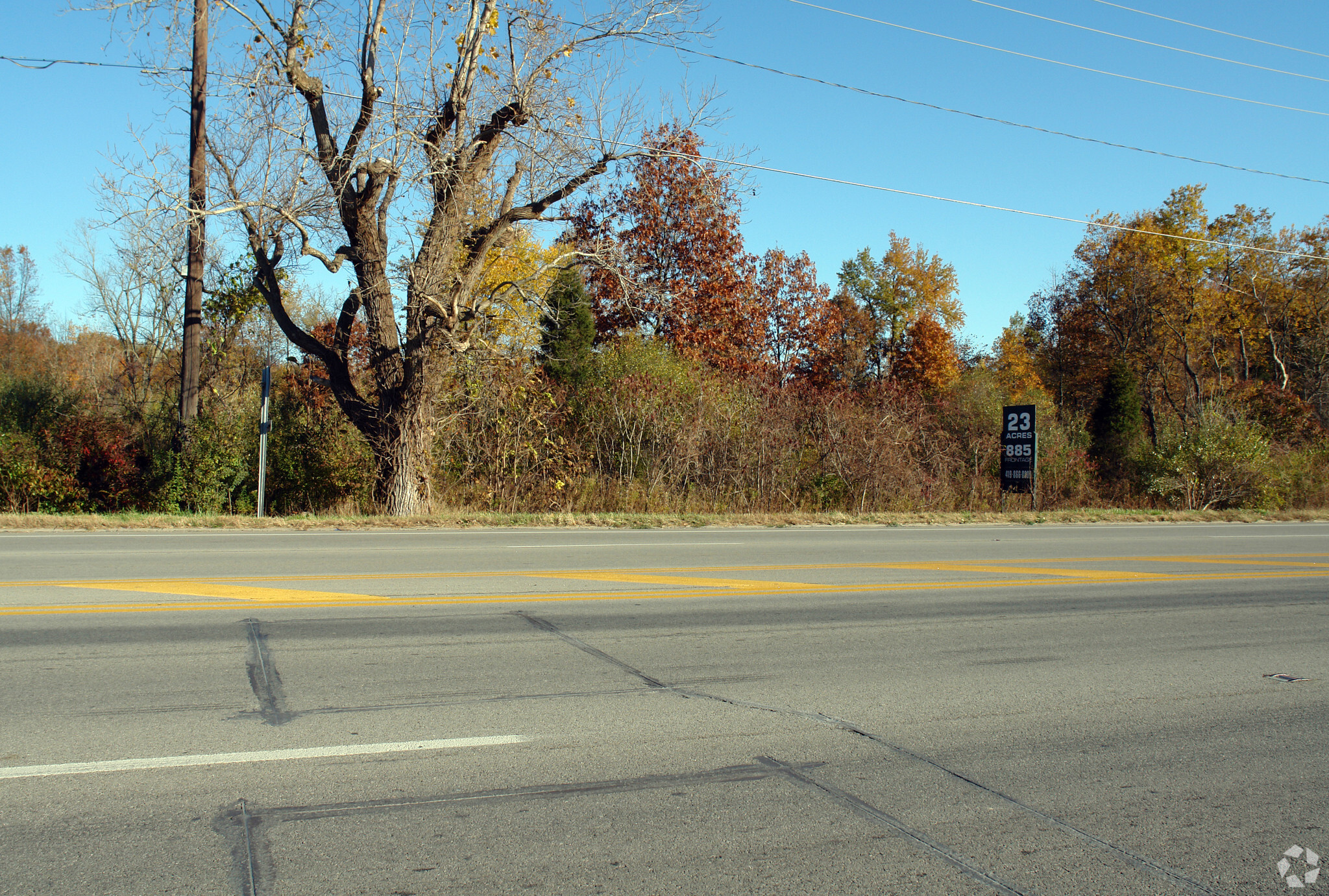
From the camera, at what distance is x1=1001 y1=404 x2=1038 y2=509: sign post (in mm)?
23094

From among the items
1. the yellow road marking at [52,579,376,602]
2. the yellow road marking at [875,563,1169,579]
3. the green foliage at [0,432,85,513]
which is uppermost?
the green foliage at [0,432,85,513]

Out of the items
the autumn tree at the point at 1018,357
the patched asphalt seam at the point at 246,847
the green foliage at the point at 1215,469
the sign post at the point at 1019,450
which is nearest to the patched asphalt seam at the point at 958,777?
the patched asphalt seam at the point at 246,847

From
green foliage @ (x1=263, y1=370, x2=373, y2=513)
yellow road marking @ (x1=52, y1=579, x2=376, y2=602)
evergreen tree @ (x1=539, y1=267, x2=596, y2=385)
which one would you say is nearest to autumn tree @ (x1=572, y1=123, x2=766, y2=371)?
evergreen tree @ (x1=539, y1=267, x2=596, y2=385)

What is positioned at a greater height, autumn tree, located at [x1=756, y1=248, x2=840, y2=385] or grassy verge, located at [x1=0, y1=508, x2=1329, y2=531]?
autumn tree, located at [x1=756, y1=248, x2=840, y2=385]

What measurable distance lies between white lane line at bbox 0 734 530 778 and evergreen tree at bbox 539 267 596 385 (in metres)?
21.6

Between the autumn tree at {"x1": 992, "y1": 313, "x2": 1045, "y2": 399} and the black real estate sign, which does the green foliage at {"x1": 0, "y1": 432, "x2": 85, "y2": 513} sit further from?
the autumn tree at {"x1": 992, "y1": 313, "x2": 1045, "y2": 399}

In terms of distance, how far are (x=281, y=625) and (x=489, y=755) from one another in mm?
3647

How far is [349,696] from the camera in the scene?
5582 mm

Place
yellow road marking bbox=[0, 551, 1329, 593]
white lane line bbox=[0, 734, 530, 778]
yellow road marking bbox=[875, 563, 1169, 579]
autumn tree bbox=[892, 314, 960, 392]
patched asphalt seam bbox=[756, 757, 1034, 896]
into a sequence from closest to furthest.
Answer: patched asphalt seam bbox=[756, 757, 1034, 896] → white lane line bbox=[0, 734, 530, 778] → yellow road marking bbox=[0, 551, 1329, 593] → yellow road marking bbox=[875, 563, 1169, 579] → autumn tree bbox=[892, 314, 960, 392]

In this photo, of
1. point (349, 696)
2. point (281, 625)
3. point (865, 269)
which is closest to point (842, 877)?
point (349, 696)

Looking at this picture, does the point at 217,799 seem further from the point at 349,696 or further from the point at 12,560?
the point at 12,560

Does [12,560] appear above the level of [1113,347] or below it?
below

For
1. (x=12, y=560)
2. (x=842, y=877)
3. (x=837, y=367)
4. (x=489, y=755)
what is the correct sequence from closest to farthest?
(x=842, y=877)
(x=489, y=755)
(x=12, y=560)
(x=837, y=367)

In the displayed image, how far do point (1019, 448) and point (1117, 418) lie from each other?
13.6 meters
